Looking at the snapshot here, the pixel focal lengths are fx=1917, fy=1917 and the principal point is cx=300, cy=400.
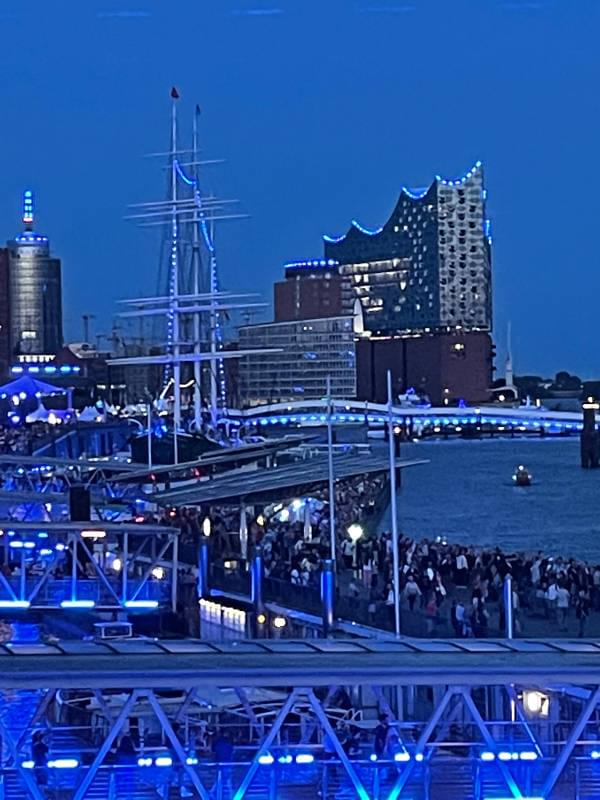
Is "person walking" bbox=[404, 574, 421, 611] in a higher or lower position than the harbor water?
higher

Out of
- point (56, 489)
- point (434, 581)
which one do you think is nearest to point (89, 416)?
point (56, 489)

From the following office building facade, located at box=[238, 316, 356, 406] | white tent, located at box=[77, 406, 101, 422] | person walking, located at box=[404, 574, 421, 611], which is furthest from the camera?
office building facade, located at box=[238, 316, 356, 406]

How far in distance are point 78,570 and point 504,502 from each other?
156ft

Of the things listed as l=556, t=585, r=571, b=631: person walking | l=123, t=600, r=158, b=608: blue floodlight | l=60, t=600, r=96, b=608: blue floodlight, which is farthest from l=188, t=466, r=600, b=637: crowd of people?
l=60, t=600, r=96, b=608: blue floodlight

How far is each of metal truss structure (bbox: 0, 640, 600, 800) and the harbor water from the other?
34.7m

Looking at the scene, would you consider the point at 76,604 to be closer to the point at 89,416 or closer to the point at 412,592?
Result: the point at 412,592

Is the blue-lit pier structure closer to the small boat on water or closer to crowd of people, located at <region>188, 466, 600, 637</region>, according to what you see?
the small boat on water

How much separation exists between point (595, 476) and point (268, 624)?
6619cm

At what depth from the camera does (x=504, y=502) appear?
2633 inches

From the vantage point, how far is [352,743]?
9547 millimetres

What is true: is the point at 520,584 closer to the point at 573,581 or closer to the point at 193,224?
the point at 573,581

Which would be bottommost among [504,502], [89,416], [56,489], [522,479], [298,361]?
[504,502]

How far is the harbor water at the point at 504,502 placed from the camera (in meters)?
50.6

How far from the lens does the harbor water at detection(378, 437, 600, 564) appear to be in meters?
50.6
